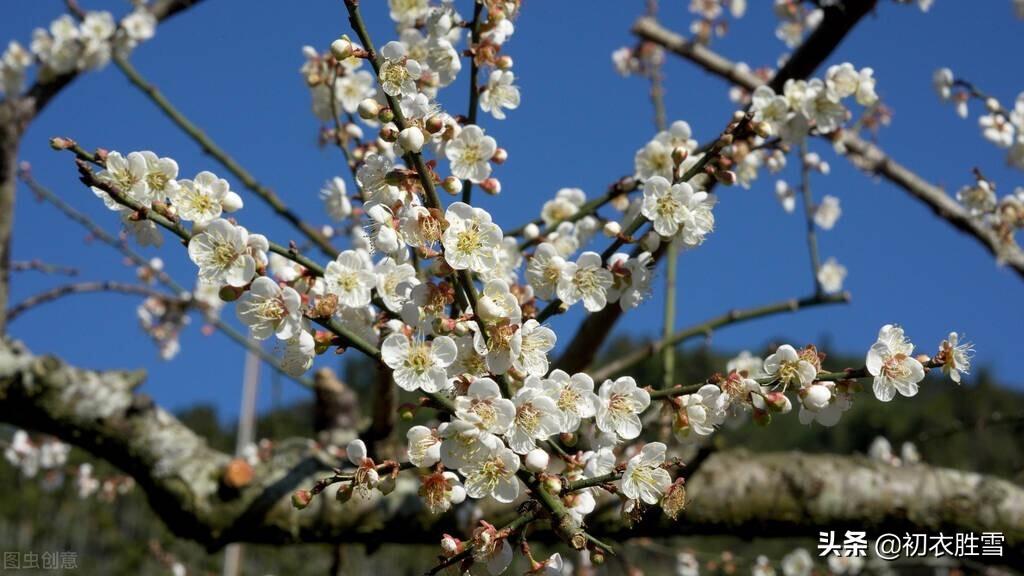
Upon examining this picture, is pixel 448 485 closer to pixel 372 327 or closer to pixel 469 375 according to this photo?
pixel 469 375

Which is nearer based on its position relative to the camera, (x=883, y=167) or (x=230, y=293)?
(x=230, y=293)

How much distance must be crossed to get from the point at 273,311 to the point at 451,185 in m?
0.32

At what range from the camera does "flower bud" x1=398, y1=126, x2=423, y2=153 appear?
1.19 metres

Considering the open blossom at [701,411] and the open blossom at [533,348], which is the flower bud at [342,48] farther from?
the open blossom at [701,411]

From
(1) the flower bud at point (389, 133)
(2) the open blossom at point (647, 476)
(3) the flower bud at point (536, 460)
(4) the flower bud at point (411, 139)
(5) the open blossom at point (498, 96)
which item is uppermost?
(5) the open blossom at point (498, 96)

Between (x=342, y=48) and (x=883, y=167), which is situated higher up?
(x=883, y=167)

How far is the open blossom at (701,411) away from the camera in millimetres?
1279

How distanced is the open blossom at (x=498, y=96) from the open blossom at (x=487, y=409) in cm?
70

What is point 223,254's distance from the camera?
122 cm

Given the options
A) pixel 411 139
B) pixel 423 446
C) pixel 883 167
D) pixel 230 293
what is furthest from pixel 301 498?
pixel 883 167

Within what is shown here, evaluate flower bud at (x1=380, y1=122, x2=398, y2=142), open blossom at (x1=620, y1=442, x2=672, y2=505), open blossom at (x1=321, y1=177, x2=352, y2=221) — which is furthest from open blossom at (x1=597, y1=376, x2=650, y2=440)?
open blossom at (x1=321, y1=177, x2=352, y2=221)

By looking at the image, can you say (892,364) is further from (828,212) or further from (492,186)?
(828,212)

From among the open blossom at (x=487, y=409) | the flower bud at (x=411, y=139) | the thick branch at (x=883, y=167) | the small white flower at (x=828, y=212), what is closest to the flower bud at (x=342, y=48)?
the flower bud at (x=411, y=139)

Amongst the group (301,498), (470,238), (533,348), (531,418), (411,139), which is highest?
(411,139)
